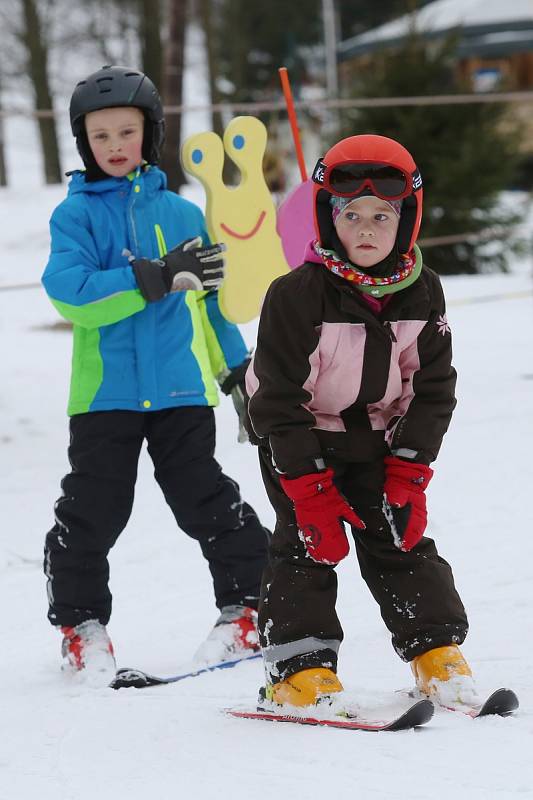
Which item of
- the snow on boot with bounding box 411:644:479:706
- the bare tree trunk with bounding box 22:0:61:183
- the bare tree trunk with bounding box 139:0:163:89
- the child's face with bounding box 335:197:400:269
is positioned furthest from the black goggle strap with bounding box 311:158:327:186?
the bare tree trunk with bounding box 22:0:61:183

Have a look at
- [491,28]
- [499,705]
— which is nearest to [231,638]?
[499,705]

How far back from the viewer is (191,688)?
3.15 meters

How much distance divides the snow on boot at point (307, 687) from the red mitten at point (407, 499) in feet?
1.19

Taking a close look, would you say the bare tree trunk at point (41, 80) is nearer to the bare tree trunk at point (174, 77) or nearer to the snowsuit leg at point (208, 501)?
the bare tree trunk at point (174, 77)

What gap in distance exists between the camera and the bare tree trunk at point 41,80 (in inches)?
844

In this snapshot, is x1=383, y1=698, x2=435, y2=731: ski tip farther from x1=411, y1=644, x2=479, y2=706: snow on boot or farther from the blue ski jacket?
the blue ski jacket

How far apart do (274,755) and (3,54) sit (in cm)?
2861

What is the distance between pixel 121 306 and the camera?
3268mm

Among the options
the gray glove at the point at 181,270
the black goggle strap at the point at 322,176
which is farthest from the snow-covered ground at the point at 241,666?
the black goggle strap at the point at 322,176

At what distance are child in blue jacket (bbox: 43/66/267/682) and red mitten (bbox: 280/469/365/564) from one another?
31.3 inches

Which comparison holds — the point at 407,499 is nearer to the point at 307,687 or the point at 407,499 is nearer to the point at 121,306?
the point at 307,687

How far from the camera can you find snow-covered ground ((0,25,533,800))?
7.14 feet

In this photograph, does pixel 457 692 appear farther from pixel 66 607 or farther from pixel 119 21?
pixel 119 21

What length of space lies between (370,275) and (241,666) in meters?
1.34
